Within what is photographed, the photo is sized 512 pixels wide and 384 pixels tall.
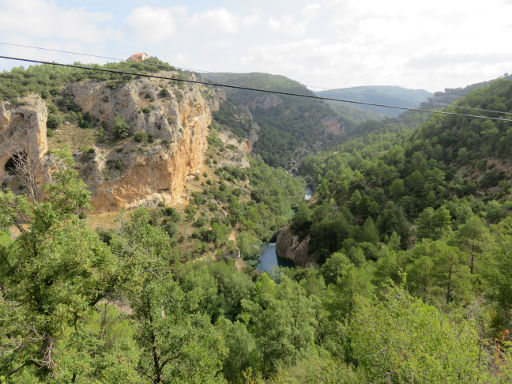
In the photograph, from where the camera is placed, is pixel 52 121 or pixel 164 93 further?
pixel 164 93

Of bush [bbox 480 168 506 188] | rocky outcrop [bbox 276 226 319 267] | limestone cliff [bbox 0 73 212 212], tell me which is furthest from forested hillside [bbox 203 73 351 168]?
bush [bbox 480 168 506 188]

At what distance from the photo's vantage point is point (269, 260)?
5225 centimetres

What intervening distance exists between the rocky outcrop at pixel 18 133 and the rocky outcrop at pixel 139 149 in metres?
5.94

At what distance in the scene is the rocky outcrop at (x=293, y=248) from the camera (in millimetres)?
45625

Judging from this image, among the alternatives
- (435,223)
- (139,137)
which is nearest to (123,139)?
(139,137)

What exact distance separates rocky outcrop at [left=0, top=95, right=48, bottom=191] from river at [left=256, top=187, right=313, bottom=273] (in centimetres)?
3996

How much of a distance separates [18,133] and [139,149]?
556 inches

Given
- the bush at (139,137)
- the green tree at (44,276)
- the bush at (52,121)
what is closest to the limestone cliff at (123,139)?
the bush at (139,137)

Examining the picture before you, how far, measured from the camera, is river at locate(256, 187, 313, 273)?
162ft

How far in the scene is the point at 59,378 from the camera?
494cm

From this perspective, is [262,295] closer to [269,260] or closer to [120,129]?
[269,260]

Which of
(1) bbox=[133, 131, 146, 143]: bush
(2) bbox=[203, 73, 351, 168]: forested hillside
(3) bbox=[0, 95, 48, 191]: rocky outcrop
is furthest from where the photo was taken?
(2) bbox=[203, 73, 351, 168]: forested hillside

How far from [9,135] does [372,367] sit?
43203 mm

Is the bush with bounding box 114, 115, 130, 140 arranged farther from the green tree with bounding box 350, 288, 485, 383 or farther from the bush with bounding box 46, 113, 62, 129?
the green tree with bounding box 350, 288, 485, 383
